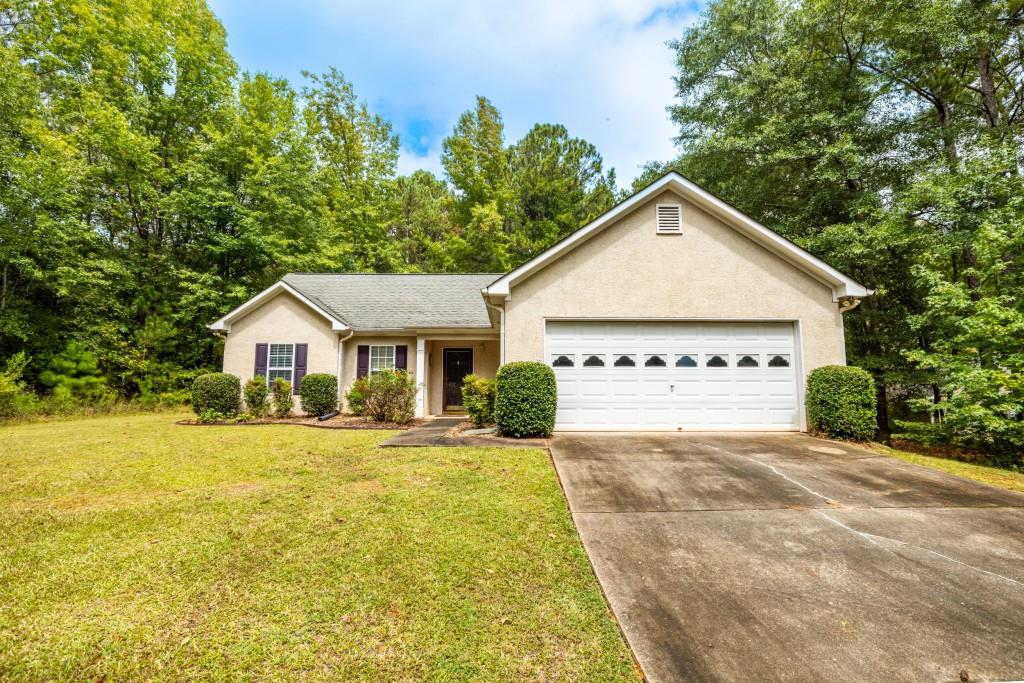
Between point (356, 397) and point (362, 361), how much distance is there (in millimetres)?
1943

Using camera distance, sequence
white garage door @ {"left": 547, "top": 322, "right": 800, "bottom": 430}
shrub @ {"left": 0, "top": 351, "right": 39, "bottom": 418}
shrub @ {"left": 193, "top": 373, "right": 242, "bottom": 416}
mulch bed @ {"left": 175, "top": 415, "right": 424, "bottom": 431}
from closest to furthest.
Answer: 1. white garage door @ {"left": 547, "top": 322, "right": 800, "bottom": 430}
2. mulch bed @ {"left": 175, "top": 415, "right": 424, "bottom": 431}
3. shrub @ {"left": 193, "top": 373, "right": 242, "bottom": 416}
4. shrub @ {"left": 0, "top": 351, "right": 39, "bottom": 418}

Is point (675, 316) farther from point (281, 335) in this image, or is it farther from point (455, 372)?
point (281, 335)

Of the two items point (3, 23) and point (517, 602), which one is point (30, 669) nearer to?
point (517, 602)

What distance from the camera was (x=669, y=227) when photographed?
33.1ft

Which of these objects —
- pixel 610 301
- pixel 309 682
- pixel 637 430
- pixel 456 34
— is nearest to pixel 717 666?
pixel 309 682

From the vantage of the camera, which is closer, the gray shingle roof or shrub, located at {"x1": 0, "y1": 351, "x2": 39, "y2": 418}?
shrub, located at {"x1": 0, "y1": 351, "x2": 39, "y2": 418}

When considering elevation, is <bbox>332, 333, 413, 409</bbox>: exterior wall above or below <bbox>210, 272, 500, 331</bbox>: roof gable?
below

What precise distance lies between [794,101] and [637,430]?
1375cm

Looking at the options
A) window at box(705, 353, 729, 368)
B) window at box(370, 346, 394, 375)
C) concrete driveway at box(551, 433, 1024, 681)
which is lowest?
concrete driveway at box(551, 433, 1024, 681)

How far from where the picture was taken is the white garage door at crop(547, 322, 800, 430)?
9703mm

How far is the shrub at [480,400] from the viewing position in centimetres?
1002

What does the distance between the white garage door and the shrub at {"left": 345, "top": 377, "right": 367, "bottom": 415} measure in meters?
5.75

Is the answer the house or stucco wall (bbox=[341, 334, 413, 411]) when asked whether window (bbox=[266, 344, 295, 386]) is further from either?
the house

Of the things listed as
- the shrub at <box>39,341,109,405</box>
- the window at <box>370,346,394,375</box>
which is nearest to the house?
the window at <box>370,346,394,375</box>
